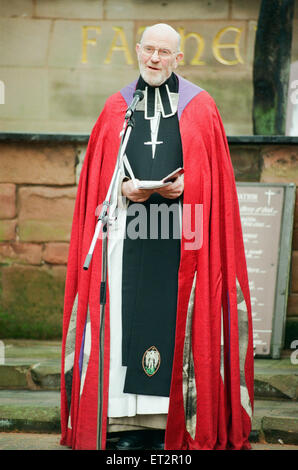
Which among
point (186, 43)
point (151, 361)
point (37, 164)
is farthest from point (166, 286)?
point (186, 43)

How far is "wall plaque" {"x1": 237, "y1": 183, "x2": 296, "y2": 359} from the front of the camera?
5.12m

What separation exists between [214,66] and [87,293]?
9.66 ft

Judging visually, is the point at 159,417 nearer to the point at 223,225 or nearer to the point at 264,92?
the point at 223,225

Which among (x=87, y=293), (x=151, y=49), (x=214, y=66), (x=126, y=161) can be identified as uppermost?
(x=214, y=66)

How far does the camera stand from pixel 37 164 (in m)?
5.53

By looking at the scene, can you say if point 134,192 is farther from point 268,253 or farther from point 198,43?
point 198,43

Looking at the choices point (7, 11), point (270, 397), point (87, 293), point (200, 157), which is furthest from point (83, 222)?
point (7, 11)

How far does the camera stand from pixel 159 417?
3.67 metres

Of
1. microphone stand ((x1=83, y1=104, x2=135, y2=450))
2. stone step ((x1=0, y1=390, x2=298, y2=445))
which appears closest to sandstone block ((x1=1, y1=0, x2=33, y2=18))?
stone step ((x1=0, y1=390, x2=298, y2=445))

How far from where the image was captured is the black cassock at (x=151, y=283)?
3.62 m

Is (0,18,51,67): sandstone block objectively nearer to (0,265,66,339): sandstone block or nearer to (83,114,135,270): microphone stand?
(0,265,66,339): sandstone block

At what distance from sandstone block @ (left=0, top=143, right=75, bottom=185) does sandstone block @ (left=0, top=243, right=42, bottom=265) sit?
46 centimetres

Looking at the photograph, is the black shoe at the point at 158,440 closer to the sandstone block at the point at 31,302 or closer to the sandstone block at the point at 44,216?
the sandstone block at the point at 31,302
